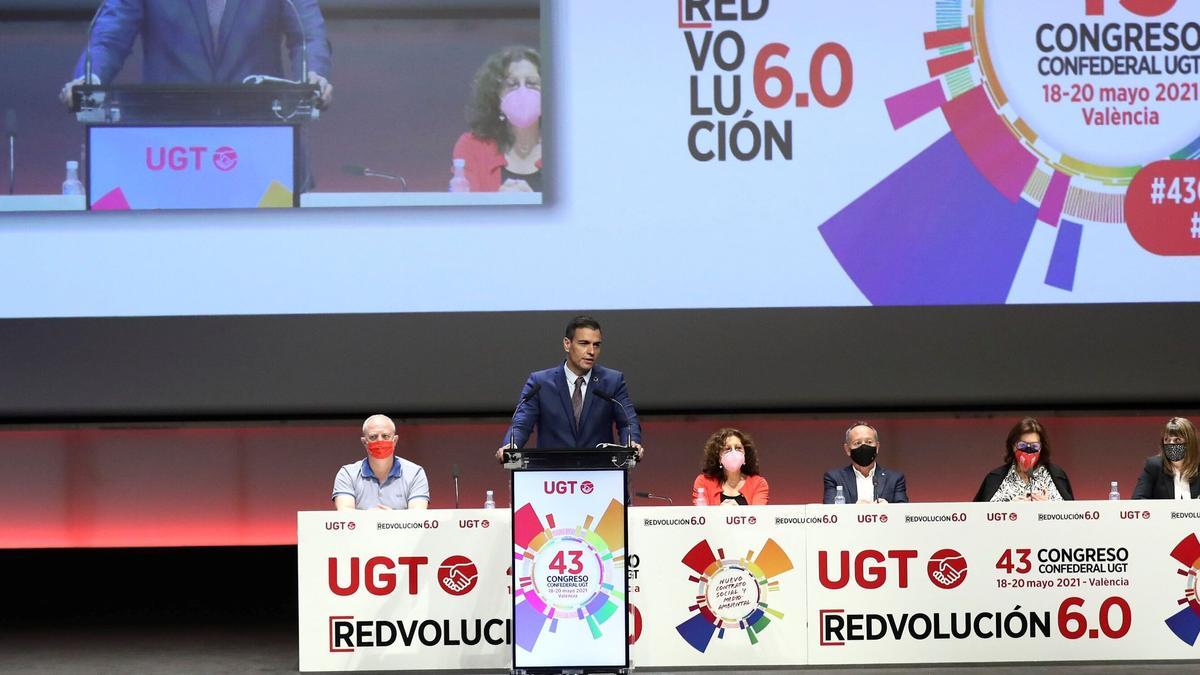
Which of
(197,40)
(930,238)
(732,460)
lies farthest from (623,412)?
(197,40)

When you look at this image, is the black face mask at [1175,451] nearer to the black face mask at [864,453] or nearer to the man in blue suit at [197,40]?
the black face mask at [864,453]

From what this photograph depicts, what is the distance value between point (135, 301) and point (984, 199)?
4.15 metres

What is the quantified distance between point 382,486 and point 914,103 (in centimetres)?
324

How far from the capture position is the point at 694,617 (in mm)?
4996

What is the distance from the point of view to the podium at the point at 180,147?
6.32 meters

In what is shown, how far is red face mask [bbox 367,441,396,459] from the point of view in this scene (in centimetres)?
519

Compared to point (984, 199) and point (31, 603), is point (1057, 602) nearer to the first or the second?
point (984, 199)

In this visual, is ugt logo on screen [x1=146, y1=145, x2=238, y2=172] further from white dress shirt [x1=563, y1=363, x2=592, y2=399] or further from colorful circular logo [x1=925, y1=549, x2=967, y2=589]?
colorful circular logo [x1=925, y1=549, x2=967, y2=589]

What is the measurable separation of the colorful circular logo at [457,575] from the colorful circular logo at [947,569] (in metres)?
1.71

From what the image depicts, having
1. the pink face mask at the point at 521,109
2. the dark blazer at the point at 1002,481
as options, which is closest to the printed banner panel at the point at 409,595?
the dark blazer at the point at 1002,481

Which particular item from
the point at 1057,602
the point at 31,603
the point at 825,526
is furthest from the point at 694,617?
the point at 31,603

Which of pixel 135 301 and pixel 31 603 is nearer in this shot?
pixel 135 301

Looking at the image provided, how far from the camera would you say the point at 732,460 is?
536 centimetres

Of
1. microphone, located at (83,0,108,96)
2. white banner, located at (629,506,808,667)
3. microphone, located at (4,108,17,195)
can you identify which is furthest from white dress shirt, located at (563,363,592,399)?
microphone, located at (4,108,17,195)
